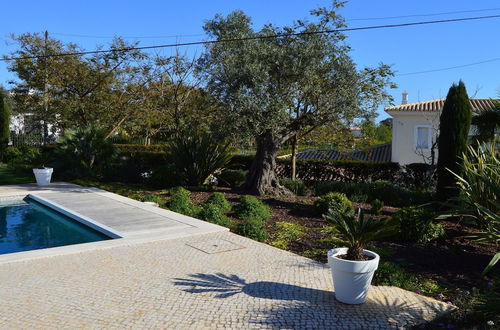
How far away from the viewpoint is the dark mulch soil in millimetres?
5840

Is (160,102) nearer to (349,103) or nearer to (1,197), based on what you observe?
(1,197)

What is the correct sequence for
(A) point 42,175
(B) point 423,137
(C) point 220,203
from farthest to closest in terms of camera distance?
(B) point 423,137 → (A) point 42,175 → (C) point 220,203

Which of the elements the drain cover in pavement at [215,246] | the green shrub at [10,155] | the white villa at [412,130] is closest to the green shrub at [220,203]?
the drain cover in pavement at [215,246]

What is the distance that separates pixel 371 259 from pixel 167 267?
2.65m

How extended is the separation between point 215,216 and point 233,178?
17.9 ft

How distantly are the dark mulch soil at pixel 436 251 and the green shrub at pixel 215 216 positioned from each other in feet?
2.66

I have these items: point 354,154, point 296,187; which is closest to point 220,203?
point 296,187

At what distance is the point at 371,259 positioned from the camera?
15.7ft

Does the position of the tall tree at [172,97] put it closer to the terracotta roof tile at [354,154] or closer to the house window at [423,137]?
the terracotta roof tile at [354,154]

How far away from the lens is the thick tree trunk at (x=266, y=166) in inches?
479

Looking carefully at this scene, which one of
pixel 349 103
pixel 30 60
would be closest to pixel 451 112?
pixel 349 103

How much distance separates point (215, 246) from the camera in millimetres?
6855

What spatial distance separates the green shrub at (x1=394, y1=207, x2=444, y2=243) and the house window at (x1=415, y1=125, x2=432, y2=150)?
14884mm

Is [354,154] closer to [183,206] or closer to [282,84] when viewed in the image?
[282,84]
